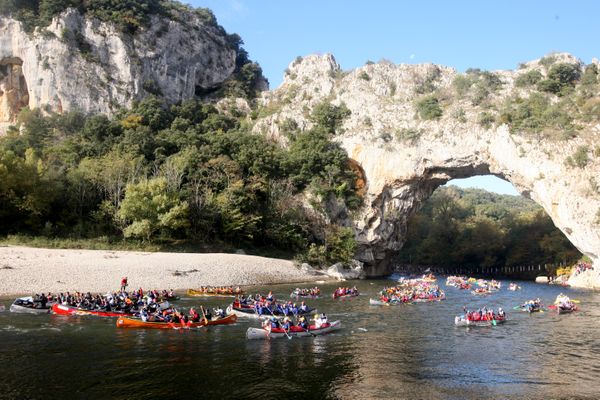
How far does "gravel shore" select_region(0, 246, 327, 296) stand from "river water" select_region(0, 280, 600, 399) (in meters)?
8.65

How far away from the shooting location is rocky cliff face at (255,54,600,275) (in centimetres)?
5328

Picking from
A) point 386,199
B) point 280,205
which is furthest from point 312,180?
Result: point 386,199

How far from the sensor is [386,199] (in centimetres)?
6956

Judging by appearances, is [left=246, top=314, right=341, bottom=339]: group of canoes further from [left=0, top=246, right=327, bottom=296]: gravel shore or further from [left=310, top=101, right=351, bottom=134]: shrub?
[left=310, top=101, right=351, bottom=134]: shrub

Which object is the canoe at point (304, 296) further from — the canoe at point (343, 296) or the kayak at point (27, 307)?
the kayak at point (27, 307)

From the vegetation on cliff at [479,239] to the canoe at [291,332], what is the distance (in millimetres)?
57839

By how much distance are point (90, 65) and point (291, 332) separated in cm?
7060

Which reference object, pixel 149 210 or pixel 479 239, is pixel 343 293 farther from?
pixel 479 239

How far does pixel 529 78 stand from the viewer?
6391 centimetres

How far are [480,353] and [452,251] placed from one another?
74761 millimetres

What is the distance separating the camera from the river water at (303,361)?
50.2ft

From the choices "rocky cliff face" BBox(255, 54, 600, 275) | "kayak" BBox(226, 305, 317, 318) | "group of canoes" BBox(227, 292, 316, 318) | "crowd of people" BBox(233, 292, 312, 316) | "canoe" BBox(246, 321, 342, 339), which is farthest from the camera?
"rocky cliff face" BBox(255, 54, 600, 275)

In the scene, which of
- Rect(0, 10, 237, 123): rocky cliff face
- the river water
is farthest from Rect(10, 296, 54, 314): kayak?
Rect(0, 10, 237, 123): rocky cliff face

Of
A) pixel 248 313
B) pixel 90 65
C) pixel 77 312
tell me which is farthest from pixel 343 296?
pixel 90 65
